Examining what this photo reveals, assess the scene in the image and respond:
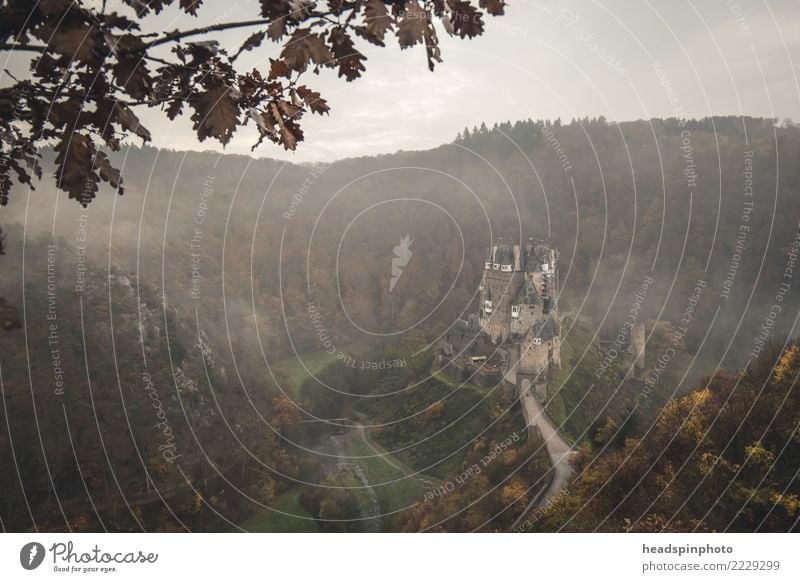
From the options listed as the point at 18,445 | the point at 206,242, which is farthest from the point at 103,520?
the point at 206,242

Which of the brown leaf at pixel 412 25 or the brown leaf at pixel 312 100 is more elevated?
the brown leaf at pixel 412 25

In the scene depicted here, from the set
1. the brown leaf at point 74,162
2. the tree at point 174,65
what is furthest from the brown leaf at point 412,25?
the brown leaf at point 74,162

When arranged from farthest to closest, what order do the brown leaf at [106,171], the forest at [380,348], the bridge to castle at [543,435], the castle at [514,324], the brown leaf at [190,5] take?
the castle at [514,324], the bridge to castle at [543,435], the forest at [380,348], the brown leaf at [190,5], the brown leaf at [106,171]

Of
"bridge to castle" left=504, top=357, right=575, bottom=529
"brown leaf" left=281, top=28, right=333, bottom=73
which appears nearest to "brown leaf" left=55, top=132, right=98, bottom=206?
"brown leaf" left=281, top=28, right=333, bottom=73

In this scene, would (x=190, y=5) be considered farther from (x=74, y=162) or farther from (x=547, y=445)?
(x=547, y=445)

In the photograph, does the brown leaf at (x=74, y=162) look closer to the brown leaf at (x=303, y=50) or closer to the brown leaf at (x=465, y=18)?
the brown leaf at (x=303, y=50)

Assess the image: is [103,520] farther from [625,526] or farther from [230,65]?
[230,65]

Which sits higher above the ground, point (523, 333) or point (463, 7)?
point (463, 7)

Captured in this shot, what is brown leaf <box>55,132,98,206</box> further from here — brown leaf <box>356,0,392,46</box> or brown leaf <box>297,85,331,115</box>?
brown leaf <box>356,0,392,46</box>

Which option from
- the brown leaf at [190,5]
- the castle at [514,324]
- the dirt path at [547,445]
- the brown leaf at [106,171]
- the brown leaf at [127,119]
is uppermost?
the brown leaf at [190,5]
